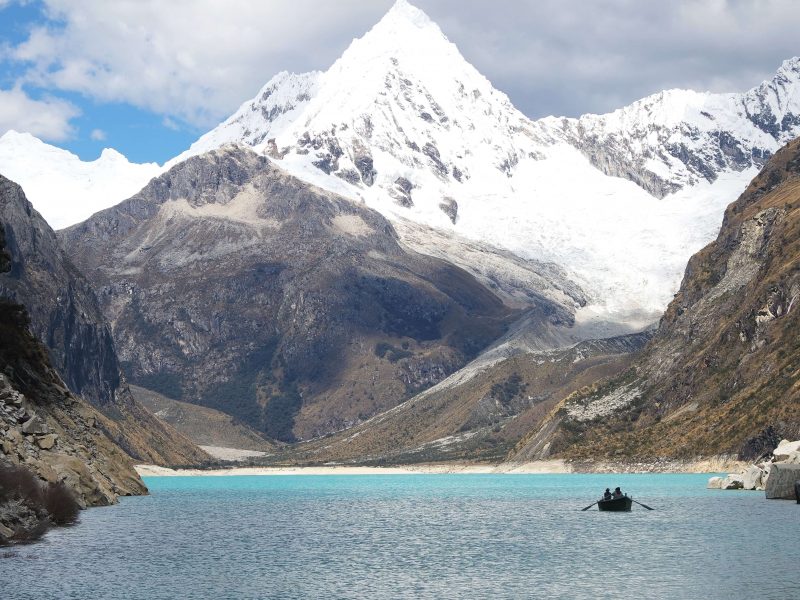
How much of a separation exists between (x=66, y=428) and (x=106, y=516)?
18.4 metres

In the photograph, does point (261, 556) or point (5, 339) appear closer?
point (261, 556)

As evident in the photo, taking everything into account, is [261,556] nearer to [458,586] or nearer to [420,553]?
[420,553]

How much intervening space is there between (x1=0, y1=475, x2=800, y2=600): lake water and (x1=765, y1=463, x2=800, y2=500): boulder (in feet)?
17.4

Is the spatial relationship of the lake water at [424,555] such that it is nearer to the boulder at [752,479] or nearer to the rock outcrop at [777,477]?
the rock outcrop at [777,477]

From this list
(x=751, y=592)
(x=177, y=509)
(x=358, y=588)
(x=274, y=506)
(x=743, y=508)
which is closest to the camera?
(x=751, y=592)

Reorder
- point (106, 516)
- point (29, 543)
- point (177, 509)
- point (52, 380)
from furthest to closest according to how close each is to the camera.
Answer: point (177, 509)
point (52, 380)
point (106, 516)
point (29, 543)

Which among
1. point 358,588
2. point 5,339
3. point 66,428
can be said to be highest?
point 5,339

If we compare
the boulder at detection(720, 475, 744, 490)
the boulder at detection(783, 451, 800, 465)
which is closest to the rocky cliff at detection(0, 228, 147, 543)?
the boulder at detection(783, 451, 800, 465)

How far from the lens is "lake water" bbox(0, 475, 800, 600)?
3322 inches

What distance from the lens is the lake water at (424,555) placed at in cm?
8438

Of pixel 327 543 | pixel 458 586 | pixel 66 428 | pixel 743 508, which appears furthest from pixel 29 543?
pixel 743 508

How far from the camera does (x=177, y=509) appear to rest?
6629 inches

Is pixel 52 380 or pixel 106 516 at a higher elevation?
pixel 52 380

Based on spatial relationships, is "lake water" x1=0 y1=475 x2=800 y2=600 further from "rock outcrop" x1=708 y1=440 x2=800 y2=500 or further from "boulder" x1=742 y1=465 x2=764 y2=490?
"boulder" x1=742 y1=465 x2=764 y2=490
